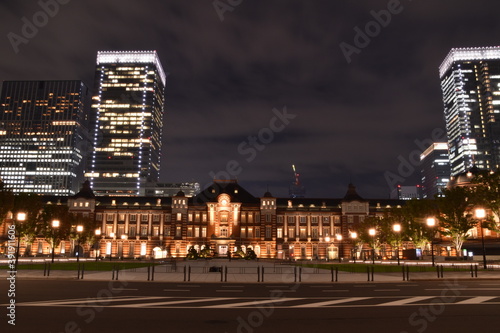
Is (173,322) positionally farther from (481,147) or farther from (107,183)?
(481,147)

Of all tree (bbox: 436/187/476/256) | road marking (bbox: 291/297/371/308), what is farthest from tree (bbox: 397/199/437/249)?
road marking (bbox: 291/297/371/308)

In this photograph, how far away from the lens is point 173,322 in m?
12.4

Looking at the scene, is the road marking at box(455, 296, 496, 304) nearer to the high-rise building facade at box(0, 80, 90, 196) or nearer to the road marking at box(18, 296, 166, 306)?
the road marking at box(18, 296, 166, 306)

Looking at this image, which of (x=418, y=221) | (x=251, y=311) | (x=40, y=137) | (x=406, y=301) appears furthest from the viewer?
(x=40, y=137)

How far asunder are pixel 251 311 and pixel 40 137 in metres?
209

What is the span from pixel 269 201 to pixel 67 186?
133m

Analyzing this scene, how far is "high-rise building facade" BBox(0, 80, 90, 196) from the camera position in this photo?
191 meters

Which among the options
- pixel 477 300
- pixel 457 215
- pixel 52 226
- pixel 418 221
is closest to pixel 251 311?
pixel 477 300

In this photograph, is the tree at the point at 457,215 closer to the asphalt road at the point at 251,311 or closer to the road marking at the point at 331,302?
the asphalt road at the point at 251,311

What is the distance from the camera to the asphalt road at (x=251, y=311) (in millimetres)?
11742

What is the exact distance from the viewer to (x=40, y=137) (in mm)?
193250

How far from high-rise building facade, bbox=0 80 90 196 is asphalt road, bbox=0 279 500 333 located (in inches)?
7479

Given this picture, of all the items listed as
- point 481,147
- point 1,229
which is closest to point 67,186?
point 1,229

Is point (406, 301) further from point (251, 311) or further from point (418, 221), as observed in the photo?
point (418, 221)
